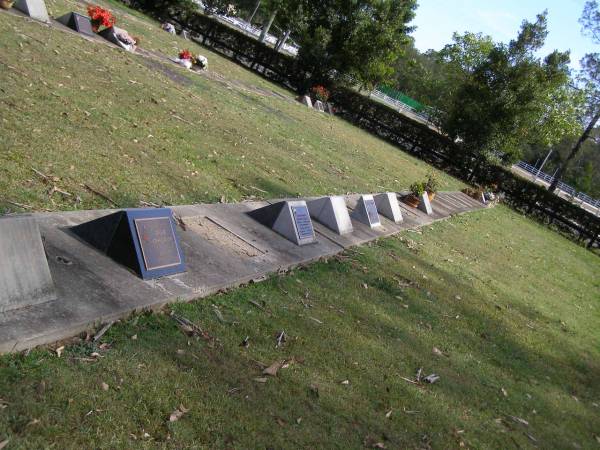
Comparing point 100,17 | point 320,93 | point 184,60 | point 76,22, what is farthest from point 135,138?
point 320,93

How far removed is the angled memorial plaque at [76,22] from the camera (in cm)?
1466

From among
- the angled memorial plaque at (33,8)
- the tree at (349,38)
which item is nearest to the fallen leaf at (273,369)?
the angled memorial plaque at (33,8)

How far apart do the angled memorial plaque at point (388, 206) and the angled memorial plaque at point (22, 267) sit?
27.3 ft

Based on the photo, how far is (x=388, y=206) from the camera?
1124 centimetres

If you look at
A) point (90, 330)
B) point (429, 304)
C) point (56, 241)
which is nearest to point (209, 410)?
point (90, 330)

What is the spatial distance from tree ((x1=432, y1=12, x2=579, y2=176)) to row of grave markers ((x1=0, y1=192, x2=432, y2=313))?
24.3 meters

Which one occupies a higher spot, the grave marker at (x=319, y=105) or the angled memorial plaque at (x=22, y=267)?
the grave marker at (x=319, y=105)

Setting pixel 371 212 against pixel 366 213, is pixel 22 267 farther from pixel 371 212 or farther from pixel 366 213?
pixel 371 212

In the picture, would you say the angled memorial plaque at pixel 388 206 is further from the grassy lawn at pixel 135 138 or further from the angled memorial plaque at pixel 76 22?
the angled memorial plaque at pixel 76 22

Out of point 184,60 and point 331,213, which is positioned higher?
point 184,60

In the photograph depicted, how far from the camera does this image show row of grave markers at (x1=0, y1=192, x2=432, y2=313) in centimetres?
335

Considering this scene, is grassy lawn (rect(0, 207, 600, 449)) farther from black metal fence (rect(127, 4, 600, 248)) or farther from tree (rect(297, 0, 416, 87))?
tree (rect(297, 0, 416, 87))

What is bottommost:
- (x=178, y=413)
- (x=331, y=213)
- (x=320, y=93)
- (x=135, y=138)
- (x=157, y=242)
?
(x=178, y=413)

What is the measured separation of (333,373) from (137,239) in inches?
73.9
